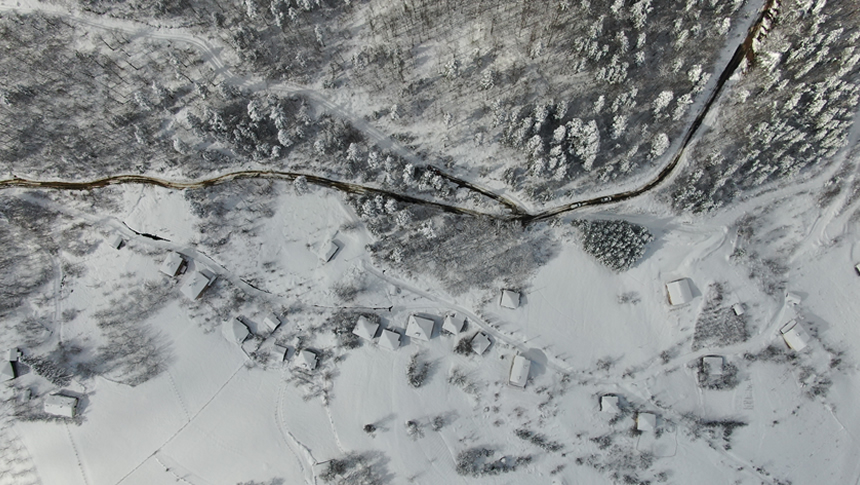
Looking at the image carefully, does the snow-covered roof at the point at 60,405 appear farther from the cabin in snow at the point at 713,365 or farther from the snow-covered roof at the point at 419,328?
the cabin in snow at the point at 713,365

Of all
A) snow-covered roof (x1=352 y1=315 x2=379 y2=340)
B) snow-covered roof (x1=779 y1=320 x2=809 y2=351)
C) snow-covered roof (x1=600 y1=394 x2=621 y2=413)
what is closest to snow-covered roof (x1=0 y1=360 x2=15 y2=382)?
snow-covered roof (x1=352 y1=315 x2=379 y2=340)

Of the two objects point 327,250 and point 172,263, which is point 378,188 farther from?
point 172,263

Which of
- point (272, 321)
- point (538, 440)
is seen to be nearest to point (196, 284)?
point (272, 321)

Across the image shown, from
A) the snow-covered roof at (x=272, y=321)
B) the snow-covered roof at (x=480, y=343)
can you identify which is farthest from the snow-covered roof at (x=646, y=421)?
the snow-covered roof at (x=272, y=321)

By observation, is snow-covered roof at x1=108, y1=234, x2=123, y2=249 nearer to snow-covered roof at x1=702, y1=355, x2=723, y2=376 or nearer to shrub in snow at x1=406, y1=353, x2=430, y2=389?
shrub in snow at x1=406, y1=353, x2=430, y2=389

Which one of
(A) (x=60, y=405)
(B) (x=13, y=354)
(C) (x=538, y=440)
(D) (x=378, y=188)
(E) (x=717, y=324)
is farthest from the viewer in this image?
(D) (x=378, y=188)

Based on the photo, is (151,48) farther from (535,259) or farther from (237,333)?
(535,259)
